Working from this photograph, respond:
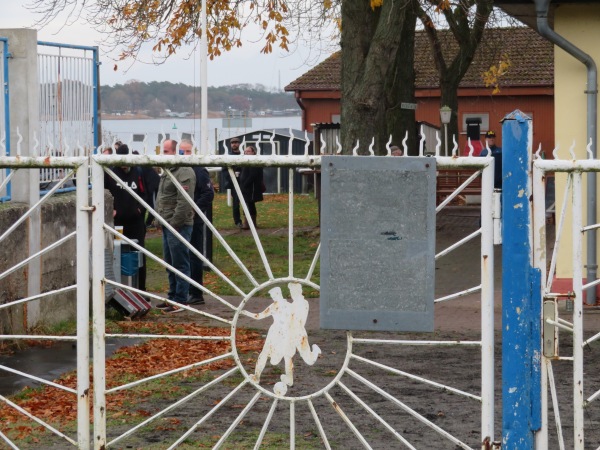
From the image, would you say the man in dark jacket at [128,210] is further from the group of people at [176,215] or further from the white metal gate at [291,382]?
the white metal gate at [291,382]

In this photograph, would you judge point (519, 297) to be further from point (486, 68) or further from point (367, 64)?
point (486, 68)

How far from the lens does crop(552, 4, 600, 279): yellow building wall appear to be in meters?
12.6

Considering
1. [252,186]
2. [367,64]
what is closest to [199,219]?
[367,64]

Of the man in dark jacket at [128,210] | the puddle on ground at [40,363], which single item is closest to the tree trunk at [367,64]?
the man in dark jacket at [128,210]

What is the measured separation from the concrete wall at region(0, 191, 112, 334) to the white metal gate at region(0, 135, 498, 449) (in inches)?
90.9

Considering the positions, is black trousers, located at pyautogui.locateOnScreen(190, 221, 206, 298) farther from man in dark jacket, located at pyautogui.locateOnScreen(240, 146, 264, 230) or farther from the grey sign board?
the grey sign board

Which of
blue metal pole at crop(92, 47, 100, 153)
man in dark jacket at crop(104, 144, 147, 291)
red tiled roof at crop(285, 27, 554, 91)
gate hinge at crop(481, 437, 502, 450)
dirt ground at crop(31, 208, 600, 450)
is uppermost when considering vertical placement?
red tiled roof at crop(285, 27, 554, 91)

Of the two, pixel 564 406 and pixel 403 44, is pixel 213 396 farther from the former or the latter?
pixel 403 44

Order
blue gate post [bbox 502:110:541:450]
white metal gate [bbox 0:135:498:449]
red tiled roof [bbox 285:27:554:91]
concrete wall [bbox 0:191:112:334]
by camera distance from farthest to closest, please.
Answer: red tiled roof [bbox 285:27:554:91] → concrete wall [bbox 0:191:112:334] → white metal gate [bbox 0:135:498:449] → blue gate post [bbox 502:110:541:450]

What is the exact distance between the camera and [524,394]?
550 centimetres

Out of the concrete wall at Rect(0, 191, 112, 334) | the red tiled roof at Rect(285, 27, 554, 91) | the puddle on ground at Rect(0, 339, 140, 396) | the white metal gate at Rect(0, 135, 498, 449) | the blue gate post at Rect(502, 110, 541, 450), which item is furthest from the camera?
the red tiled roof at Rect(285, 27, 554, 91)

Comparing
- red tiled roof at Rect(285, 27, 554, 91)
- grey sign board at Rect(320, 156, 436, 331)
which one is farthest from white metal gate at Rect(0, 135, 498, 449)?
red tiled roof at Rect(285, 27, 554, 91)

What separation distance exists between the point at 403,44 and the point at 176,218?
1196 cm

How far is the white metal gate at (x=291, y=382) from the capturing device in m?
5.57
